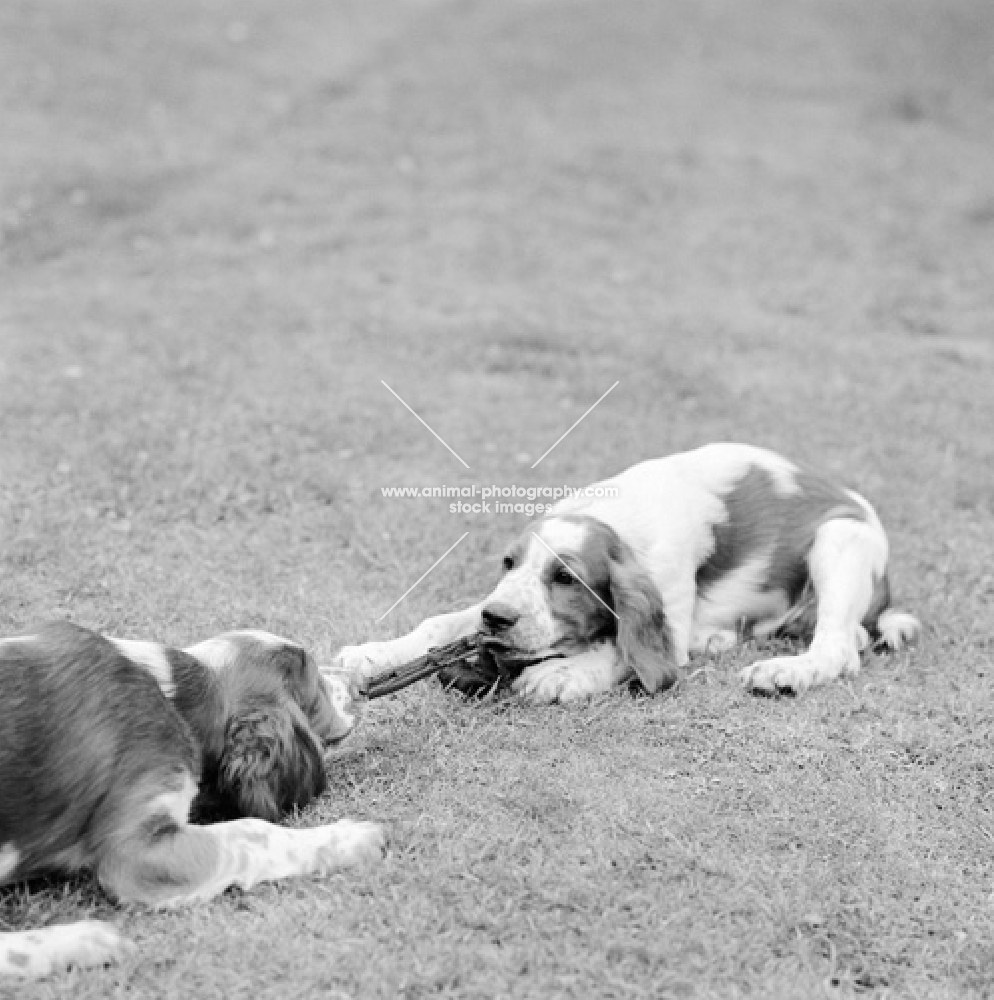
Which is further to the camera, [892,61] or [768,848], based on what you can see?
[892,61]

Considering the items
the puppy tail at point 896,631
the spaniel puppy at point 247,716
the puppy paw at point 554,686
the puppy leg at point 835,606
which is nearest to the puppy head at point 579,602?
the puppy paw at point 554,686

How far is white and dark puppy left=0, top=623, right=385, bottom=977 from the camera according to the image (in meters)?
4.27

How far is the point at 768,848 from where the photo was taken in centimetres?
481

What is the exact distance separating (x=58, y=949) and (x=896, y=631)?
4162 millimetres

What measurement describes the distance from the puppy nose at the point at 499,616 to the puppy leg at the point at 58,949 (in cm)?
213

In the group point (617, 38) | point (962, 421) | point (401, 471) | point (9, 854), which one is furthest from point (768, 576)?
point (617, 38)

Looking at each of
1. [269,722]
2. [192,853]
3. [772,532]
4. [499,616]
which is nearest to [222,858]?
[192,853]

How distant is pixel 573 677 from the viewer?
19.3ft

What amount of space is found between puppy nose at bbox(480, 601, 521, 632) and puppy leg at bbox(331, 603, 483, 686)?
208 mm

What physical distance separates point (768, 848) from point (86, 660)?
7.94ft

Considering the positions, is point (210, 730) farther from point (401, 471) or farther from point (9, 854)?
point (401, 471)

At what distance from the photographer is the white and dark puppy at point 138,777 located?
4.27 m

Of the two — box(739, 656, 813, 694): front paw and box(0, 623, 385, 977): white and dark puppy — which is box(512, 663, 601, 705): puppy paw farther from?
box(0, 623, 385, 977): white and dark puppy

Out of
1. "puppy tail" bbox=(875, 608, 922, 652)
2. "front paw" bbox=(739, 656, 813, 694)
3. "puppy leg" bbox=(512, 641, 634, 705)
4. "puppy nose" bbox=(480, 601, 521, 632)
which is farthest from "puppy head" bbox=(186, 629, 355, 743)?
"puppy tail" bbox=(875, 608, 922, 652)
